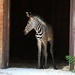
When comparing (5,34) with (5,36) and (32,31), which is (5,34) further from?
(32,31)

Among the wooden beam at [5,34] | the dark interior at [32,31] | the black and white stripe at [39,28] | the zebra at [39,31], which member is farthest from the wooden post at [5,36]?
the dark interior at [32,31]

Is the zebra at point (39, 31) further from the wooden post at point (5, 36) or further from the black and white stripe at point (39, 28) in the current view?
the wooden post at point (5, 36)

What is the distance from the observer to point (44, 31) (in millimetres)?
9891

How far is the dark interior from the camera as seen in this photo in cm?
1271

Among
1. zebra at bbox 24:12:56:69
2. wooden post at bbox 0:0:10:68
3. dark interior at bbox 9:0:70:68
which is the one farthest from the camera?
dark interior at bbox 9:0:70:68

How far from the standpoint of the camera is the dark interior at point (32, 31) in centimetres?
1271

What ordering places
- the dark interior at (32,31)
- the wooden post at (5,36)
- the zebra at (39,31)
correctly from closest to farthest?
1. the wooden post at (5,36)
2. the zebra at (39,31)
3. the dark interior at (32,31)

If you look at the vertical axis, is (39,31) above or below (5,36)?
above

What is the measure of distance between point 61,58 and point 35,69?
3.17 metres

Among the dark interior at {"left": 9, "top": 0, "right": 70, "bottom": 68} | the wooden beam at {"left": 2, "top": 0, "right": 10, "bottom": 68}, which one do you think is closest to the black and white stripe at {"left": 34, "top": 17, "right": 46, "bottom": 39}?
the wooden beam at {"left": 2, "top": 0, "right": 10, "bottom": 68}

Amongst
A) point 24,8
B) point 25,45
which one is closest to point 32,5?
point 24,8

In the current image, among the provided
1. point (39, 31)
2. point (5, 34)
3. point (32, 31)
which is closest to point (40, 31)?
point (39, 31)

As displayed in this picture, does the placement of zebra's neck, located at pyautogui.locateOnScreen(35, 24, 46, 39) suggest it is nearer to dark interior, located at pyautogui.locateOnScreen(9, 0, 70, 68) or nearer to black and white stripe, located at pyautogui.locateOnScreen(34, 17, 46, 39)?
black and white stripe, located at pyautogui.locateOnScreen(34, 17, 46, 39)

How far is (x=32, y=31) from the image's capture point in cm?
1312
